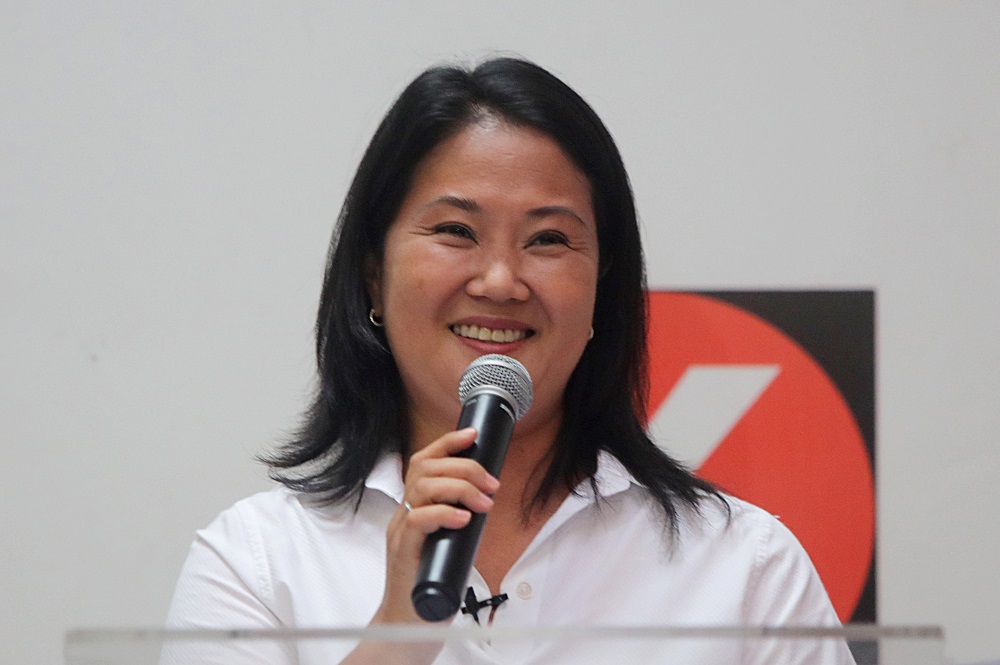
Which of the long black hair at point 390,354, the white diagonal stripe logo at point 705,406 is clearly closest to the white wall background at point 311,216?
the white diagonal stripe logo at point 705,406

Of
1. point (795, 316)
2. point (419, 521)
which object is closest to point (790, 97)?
point (795, 316)

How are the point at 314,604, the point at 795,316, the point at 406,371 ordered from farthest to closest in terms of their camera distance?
the point at 795,316
the point at 406,371
the point at 314,604

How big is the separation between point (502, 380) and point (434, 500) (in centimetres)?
21

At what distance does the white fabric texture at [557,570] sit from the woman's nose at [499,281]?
0.97 feet

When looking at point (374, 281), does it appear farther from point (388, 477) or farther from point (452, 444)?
point (452, 444)

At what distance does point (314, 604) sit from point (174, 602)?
0.19m

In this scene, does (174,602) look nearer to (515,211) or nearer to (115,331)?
(515,211)

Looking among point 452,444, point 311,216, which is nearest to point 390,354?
point 452,444

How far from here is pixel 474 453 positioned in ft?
3.28

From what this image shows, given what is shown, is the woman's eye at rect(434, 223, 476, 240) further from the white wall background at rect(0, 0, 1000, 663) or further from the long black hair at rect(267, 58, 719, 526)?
the white wall background at rect(0, 0, 1000, 663)

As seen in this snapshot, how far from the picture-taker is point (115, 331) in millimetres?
2230

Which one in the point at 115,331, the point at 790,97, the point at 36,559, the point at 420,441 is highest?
the point at 790,97

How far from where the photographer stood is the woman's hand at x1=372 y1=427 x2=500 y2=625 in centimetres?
94

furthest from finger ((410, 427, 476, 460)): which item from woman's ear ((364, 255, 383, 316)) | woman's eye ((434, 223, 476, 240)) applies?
woman's ear ((364, 255, 383, 316))
